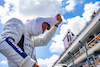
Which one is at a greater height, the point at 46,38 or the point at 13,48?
the point at 46,38

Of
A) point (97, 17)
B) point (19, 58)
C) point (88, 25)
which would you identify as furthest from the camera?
point (88, 25)

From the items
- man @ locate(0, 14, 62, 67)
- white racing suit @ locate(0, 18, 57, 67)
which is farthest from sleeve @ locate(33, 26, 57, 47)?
white racing suit @ locate(0, 18, 57, 67)

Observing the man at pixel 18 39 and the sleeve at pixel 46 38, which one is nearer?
the man at pixel 18 39

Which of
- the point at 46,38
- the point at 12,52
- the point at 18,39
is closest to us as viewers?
the point at 12,52

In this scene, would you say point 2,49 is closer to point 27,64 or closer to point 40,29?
point 27,64

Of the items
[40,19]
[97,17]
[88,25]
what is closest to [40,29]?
[40,19]

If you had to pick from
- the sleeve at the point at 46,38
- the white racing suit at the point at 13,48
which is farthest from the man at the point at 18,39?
the sleeve at the point at 46,38

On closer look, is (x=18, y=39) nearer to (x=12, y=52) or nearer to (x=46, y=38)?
(x=12, y=52)

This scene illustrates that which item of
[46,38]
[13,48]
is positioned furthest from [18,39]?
[46,38]

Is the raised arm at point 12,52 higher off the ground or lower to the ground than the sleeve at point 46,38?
lower

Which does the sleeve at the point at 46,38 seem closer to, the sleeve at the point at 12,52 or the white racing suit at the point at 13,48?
the white racing suit at the point at 13,48

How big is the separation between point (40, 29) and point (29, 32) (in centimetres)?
13

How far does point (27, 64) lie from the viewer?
0.61m

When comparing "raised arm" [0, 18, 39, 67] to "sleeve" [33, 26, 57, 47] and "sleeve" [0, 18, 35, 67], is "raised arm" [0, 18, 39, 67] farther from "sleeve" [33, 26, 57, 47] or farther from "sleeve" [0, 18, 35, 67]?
"sleeve" [33, 26, 57, 47]
